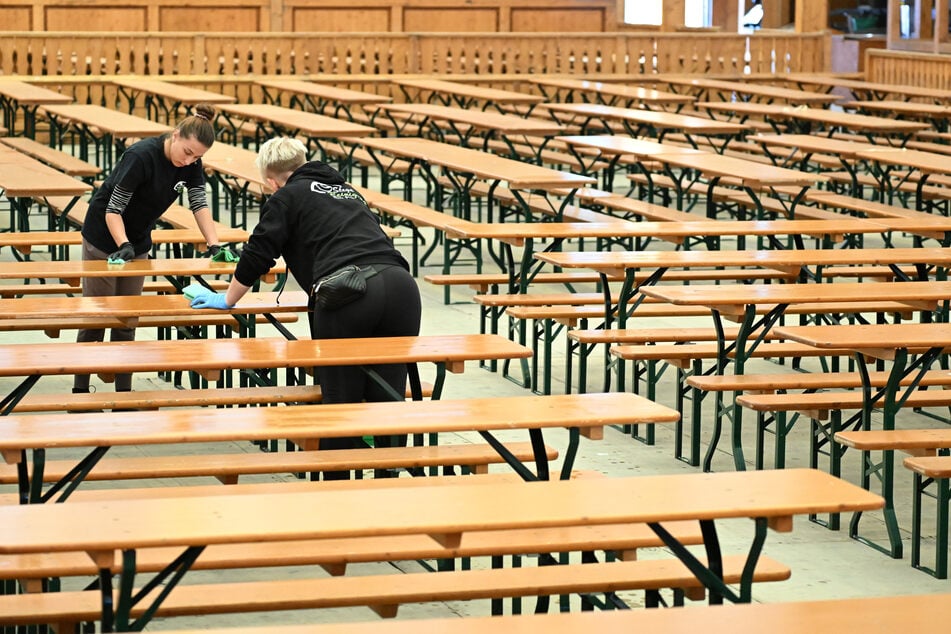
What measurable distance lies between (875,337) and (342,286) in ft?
5.75

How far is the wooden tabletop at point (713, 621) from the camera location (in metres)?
3.02

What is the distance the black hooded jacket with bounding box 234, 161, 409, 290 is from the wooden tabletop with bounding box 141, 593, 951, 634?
260 cm

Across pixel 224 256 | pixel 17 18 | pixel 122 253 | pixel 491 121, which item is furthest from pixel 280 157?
pixel 17 18

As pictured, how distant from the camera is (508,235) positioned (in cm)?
770

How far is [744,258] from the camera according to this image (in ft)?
23.4

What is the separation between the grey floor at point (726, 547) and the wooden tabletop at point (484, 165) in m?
1.45

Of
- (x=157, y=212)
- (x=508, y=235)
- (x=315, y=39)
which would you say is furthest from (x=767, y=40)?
(x=157, y=212)

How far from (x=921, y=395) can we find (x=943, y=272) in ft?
11.2

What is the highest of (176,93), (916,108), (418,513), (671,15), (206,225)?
(671,15)

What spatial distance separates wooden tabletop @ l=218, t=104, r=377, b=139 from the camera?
11609 mm

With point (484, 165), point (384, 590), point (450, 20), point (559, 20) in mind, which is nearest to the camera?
point (384, 590)

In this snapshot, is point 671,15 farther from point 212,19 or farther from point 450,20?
point 212,19

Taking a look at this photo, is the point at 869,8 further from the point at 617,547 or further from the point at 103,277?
the point at 617,547

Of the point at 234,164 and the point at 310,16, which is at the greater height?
the point at 310,16
